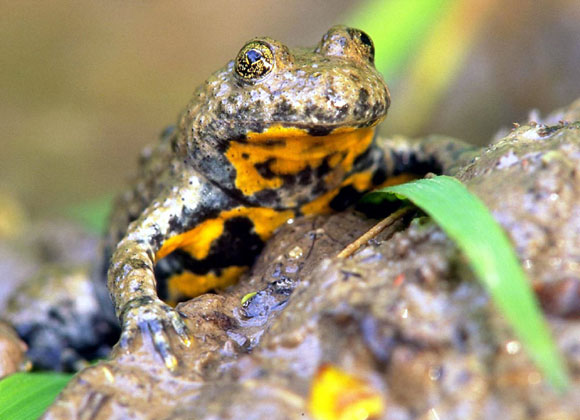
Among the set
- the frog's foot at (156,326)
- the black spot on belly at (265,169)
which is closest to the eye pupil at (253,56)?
the black spot on belly at (265,169)

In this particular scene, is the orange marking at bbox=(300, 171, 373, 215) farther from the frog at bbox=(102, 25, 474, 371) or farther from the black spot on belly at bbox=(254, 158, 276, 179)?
the black spot on belly at bbox=(254, 158, 276, 179)

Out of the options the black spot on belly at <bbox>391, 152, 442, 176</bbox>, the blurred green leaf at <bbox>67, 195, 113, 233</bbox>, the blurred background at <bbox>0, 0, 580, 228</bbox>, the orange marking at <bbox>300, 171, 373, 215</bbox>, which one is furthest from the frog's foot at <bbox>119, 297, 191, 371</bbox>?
the blurred green leaf at <bbox>67, 195, 113, 233</bbox>

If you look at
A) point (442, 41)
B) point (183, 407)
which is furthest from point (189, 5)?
point (183, 407)

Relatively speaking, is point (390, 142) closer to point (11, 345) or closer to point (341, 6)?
point (11, 345)

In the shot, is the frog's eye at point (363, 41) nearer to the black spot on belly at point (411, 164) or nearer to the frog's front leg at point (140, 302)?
the black spot on belly at point (411, 164)

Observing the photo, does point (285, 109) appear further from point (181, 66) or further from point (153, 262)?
point (181, 66)
